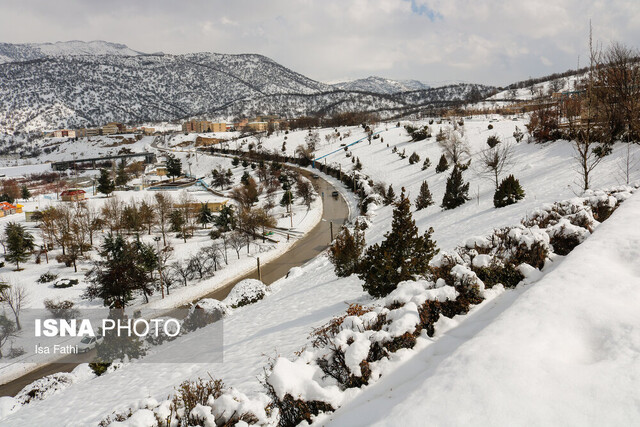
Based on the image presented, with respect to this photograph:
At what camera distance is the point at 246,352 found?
939 cm

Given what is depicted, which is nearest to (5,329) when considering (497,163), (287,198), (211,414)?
(211,414)

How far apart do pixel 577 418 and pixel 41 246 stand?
52283 mm

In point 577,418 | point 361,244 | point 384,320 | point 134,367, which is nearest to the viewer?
point 577,418

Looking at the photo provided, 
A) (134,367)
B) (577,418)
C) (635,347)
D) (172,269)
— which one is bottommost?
(172,269)

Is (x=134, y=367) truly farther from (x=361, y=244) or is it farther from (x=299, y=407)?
(x=361, y=244)

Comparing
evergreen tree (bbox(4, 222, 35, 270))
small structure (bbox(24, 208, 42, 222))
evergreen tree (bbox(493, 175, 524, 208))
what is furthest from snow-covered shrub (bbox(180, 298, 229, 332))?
small structure (bbox(24, 208, 42, 222))

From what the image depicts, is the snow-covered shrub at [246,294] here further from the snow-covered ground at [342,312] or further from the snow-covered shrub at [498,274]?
the snow-covered shrub at [498,274]

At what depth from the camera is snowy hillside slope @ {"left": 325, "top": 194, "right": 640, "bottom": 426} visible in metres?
2.93

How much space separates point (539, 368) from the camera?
337cm

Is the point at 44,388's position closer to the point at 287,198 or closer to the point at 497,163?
the point at 497,163

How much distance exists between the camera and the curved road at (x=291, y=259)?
19.5 m

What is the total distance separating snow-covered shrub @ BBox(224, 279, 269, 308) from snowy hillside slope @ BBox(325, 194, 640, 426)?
17.4 meters

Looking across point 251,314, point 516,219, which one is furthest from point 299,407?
point 516,219

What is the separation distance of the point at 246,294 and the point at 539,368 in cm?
1970
